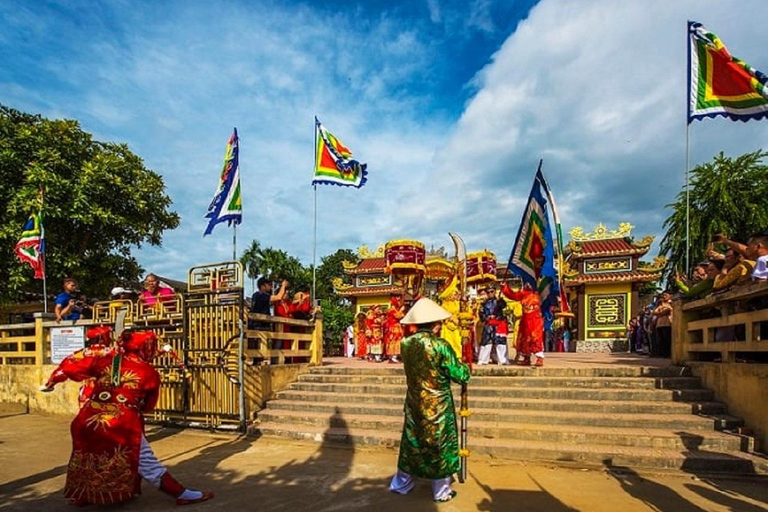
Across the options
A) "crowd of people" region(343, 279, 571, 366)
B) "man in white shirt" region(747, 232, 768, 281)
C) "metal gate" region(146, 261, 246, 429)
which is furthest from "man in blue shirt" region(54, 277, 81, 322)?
"man in white shirt" region(747, 232, 768, 281)

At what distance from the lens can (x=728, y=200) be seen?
14461 mm

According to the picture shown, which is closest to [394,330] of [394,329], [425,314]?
[394,329]

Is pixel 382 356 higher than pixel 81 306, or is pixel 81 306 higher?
pixel 81 306

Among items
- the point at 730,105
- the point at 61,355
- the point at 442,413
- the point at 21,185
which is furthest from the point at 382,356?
the point at 21,185

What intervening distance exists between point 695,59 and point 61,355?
13.4m

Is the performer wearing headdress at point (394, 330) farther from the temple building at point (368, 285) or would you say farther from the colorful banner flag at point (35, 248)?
the temple building at point (368, 285)

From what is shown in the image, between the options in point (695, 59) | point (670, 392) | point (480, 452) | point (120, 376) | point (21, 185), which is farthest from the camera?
point (21, 185)

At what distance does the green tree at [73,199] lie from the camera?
11.7 meters

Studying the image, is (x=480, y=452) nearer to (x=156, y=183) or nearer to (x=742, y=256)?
(x=742, y=256)

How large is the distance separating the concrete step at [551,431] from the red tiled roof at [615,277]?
47.5 feet

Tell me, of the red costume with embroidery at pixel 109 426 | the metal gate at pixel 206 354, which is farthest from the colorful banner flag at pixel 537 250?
the red costume with embroidery at pixel 109 426

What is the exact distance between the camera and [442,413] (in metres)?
4.13

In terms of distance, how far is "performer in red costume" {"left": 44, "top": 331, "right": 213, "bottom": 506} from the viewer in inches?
152

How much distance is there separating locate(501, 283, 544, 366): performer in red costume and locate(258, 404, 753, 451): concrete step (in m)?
2.65
